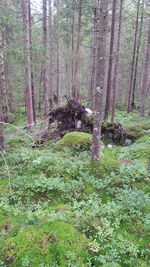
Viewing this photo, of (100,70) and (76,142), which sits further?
(76,142)

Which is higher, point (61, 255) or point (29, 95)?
point (29, 95)

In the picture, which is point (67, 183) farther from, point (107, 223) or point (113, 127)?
point (113, 127)

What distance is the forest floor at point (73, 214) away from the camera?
318cm

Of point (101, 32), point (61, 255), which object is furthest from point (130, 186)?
point (101, 32)

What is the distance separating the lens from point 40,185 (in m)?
4.84

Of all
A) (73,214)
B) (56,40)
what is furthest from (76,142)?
(56,40)

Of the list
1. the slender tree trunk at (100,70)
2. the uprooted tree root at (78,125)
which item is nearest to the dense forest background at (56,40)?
the uprooted tree root at (78,125)

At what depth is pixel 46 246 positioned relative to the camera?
3.27 m

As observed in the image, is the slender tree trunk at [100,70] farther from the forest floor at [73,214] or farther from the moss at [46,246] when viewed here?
the moss at [46,246]

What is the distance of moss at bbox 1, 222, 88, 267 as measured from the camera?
10.1 feet

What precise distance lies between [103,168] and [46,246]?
9.69 ft

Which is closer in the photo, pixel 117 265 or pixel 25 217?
pixel 117 265

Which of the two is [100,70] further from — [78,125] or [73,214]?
[78,125]

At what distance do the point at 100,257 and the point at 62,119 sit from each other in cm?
754
